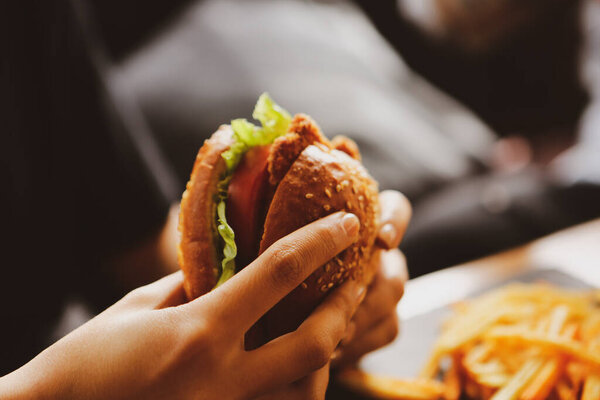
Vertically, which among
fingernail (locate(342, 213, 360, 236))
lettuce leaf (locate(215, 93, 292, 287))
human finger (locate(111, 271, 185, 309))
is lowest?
fingernail (locate(342, 213, 360, 236))

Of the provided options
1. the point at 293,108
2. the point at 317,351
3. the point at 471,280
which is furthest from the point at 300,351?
the point at 293,108

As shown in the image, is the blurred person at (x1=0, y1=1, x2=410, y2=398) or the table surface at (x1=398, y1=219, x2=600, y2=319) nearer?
the blurred person at (x1=0, y1=1, x2=410, y2=398)

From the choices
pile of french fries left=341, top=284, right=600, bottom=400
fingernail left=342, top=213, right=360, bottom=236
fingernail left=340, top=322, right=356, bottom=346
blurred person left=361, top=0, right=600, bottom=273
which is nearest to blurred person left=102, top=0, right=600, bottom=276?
blurred person left=361, top=0, right=600, bottom=273

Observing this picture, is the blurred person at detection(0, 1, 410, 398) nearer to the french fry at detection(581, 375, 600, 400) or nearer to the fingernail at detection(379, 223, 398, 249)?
the fingernail at detection(379, 223, 398, 249)

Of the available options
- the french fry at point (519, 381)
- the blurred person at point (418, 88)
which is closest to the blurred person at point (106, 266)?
the french fry at point (519, 381)

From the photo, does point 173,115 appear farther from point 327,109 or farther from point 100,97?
point 100,97

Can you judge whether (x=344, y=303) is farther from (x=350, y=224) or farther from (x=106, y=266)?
(x=106, y=266)
